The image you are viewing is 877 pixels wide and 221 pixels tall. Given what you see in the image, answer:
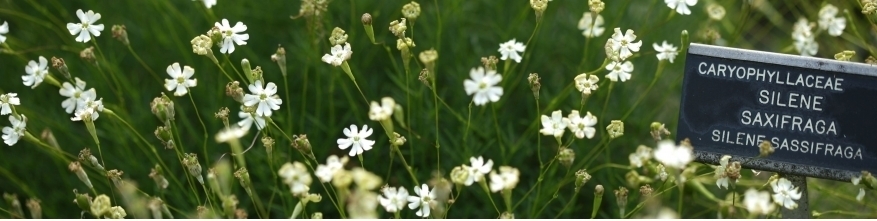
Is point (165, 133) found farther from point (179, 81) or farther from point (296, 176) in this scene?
point (296, 176)

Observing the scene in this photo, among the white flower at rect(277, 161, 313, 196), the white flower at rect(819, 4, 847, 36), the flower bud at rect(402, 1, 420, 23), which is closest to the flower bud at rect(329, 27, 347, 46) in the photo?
the flower bud at rect(402, 1, 420, 23)

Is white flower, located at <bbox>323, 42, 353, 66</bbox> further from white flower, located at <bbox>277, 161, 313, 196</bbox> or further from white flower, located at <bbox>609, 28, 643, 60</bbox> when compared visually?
white flower, located at <bbox>609, 28, 643, 60</bbox>

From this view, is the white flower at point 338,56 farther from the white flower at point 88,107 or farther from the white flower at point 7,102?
the white flower at point 7,102

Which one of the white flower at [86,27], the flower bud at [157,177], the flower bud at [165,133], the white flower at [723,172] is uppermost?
the white flower at [86,27]

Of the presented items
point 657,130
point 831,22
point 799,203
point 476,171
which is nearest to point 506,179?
point 476,171

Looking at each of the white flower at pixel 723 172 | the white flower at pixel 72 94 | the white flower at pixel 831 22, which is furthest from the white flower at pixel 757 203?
the white flower at pixel 72 94

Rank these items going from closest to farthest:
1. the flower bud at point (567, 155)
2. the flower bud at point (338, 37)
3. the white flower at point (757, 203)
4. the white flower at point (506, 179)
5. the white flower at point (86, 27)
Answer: the white flower at point (757, 203)
the white flower at point (506, 179)
the flower bud at point (567, 155)
the flower bud at point (338, 37)
the white flower at point (86, 27)

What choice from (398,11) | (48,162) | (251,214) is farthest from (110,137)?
(398,11)
